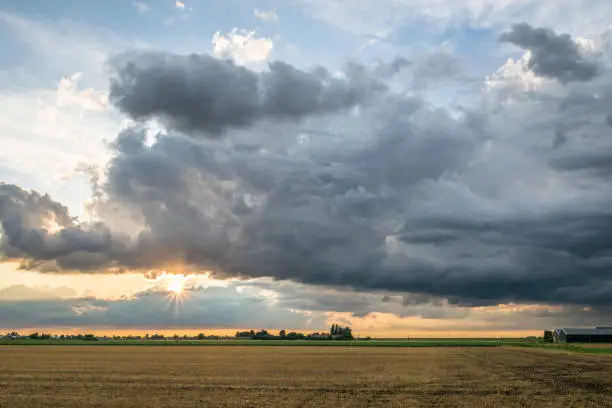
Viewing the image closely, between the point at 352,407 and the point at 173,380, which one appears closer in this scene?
the point at 352,407

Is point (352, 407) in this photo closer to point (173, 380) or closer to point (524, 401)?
point (524, 401)

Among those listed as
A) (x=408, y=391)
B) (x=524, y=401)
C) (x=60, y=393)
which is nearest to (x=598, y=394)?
(x=524, y=401)

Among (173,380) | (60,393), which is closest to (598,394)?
(173,380)

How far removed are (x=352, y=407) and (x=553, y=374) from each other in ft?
101

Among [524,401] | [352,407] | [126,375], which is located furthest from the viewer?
[126,375]

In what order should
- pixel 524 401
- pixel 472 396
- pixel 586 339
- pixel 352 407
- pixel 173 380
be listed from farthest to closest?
pixel 586 339 < pixel 173 380 < pixel 472 396 < pixel 524 401 < pixel 352 407

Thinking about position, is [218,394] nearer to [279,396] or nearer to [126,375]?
[279,396]

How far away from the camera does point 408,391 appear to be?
39031mm

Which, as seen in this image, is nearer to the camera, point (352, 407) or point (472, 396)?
point (352, 407)

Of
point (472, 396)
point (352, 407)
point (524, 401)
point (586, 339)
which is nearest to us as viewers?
point (352, 407)

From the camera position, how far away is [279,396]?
36156 millimetres

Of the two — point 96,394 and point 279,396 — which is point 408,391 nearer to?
point 279,396

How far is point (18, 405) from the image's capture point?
105ft

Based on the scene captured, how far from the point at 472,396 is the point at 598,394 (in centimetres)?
795
